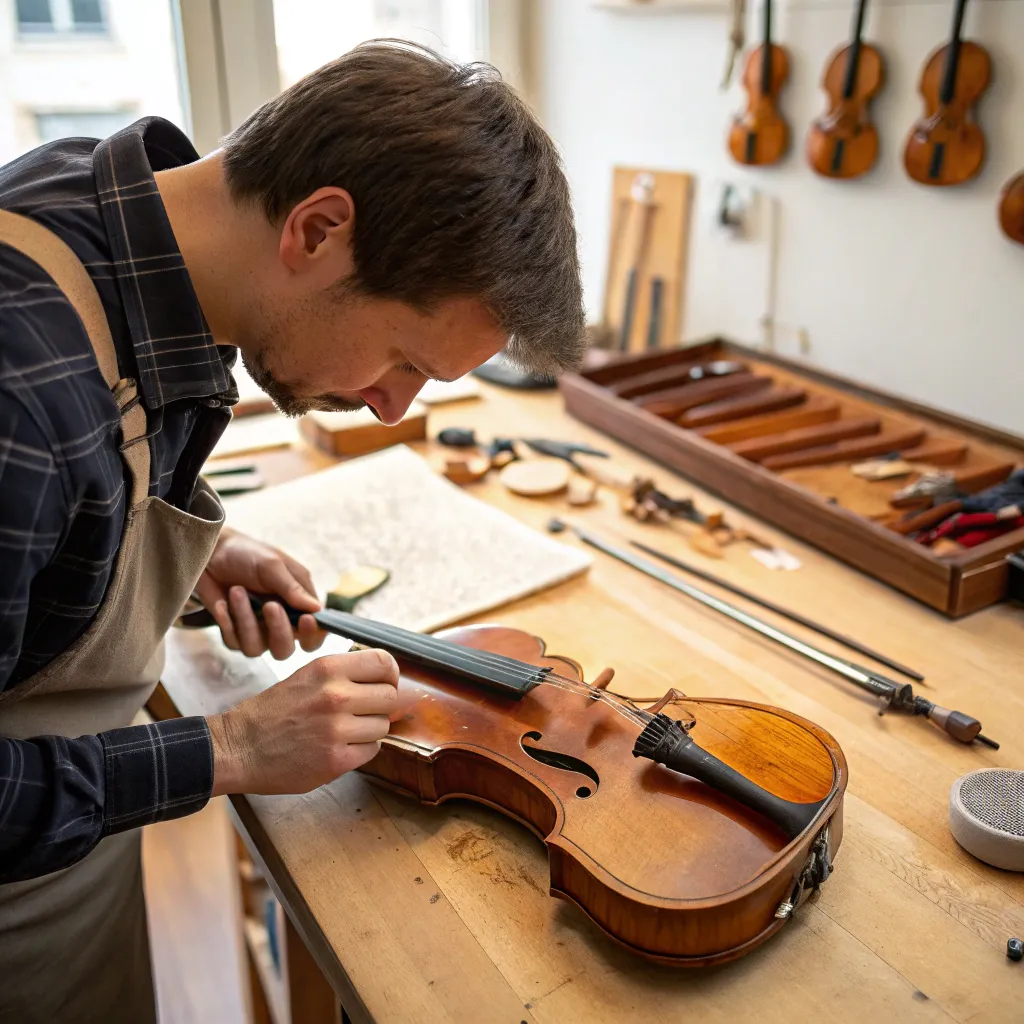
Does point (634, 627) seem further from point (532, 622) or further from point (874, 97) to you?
point (874, 97)

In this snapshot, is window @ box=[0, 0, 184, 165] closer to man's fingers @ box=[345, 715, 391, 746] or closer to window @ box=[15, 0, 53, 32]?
window @ box=[15, 0, 53, 32]

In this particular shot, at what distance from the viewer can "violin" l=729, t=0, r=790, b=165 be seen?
207cm

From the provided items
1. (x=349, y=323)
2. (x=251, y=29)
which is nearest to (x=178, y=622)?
(x=349, y=323)

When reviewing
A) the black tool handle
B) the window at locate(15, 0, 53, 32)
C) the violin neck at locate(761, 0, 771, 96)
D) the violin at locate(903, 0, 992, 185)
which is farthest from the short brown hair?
the window at locate(15, 0, 53, 32)

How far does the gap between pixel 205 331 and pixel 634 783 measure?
2.02 feet

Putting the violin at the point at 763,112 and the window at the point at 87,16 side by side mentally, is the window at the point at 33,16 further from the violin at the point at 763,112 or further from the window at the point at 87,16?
the violin at the point at 763,112

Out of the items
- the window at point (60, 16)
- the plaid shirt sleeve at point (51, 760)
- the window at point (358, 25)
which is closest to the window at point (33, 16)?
the window at point (60, 16)

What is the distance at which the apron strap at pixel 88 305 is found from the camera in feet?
2.91

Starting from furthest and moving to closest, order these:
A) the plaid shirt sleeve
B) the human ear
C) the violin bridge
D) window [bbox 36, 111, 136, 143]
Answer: window [bbox 36, 111, 136, 143] → the violin bridge → the human ear → the plaid shirt sleeve

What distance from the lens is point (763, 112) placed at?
211cm

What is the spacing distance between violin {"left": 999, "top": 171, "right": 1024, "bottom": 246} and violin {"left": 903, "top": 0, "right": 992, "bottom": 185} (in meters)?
0.08

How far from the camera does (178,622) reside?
139 centimetres

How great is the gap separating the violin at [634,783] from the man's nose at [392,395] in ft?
0.88

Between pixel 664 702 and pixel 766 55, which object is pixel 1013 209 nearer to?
pixel 766 55
